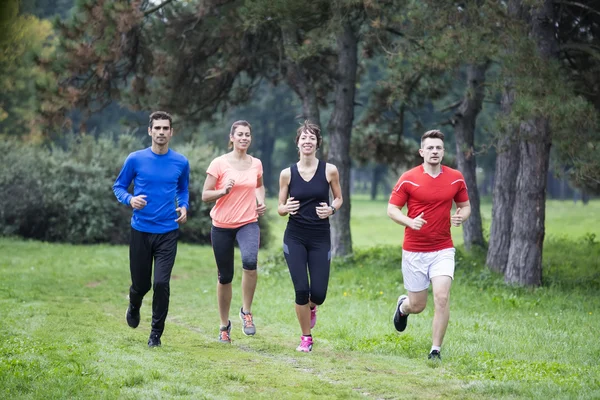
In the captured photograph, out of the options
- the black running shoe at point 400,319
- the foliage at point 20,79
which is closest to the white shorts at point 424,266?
the black running shoe at point 400,319

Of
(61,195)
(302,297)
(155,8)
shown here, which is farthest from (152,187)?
(61,195)

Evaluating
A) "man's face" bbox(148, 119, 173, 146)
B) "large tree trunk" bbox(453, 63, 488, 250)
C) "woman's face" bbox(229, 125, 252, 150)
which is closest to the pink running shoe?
"woman's face" bbox(229, 125, 252, 150)

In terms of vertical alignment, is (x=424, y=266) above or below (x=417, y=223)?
below

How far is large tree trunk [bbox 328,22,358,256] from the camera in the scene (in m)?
19.9

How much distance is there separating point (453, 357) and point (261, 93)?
63.5 m

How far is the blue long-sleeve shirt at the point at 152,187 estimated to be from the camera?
896 centimetres

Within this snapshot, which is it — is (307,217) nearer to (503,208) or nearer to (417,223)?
(417,223)

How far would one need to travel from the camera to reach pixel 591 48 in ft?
51.4

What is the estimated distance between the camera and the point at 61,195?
89.2 ft

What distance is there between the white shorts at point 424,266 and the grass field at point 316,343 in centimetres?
77

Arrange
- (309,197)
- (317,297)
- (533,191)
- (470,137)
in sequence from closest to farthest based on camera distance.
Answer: (309,197) → (317,297) → (533,191) → (470,137)

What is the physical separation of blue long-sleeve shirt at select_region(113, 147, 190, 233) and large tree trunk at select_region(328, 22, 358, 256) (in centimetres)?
1103

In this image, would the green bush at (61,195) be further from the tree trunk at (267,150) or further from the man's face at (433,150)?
the tree trunk at (267,150)

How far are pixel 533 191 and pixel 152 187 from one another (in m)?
8.60
